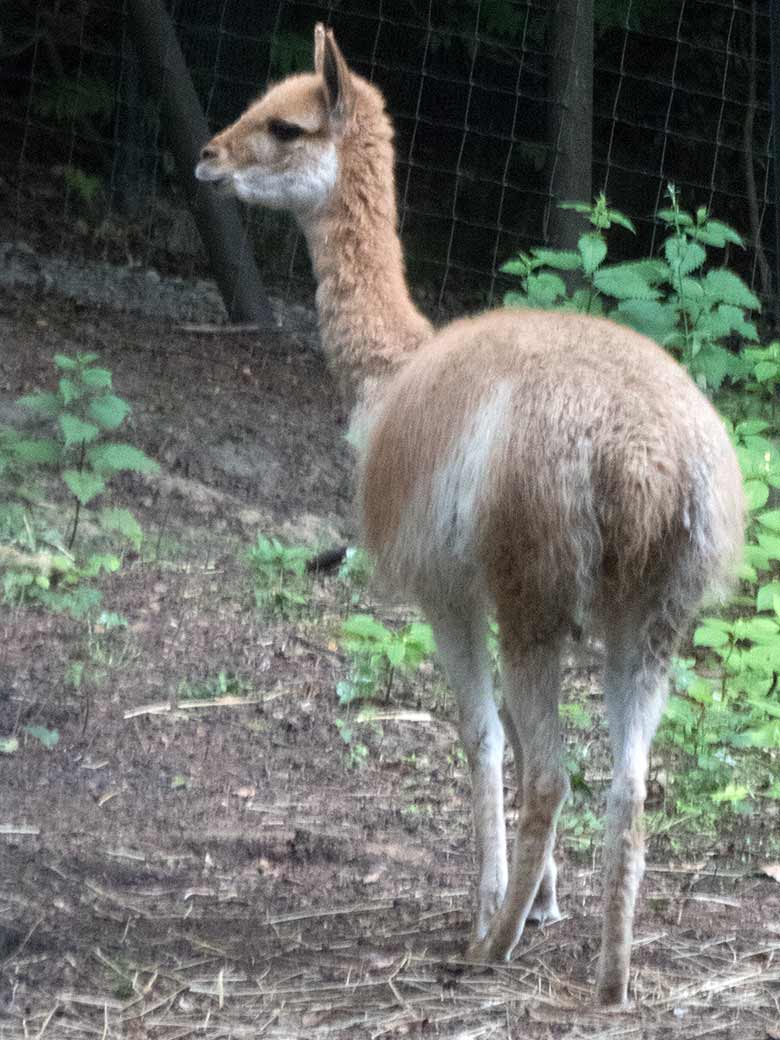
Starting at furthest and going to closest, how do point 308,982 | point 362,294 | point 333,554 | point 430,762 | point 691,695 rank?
point 333,554 < point 691,695 < point 430,762 < point 362,294 < point 308,982

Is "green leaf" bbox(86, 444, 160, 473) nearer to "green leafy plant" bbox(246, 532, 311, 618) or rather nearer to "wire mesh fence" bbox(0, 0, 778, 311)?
"green leafy plant" bbox(246, 532, 311, 618)

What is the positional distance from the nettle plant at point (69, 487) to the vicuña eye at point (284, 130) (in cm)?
122

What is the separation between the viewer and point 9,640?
505cm

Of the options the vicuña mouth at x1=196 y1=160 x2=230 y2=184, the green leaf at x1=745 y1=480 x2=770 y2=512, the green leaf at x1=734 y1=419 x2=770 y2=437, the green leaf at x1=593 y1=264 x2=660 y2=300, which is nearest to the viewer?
the vicuña mouth at x1=196 y1=160 x2=230 y2=184

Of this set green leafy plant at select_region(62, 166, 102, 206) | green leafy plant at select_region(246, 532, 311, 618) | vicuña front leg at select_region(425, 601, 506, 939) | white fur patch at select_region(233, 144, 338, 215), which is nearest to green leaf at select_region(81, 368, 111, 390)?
green leafy plant at select_region(246, 532, 311, 618)

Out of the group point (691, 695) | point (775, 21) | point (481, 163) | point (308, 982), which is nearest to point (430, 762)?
point (691, 695)

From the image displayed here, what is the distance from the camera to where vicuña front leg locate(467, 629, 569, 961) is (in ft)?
10.5

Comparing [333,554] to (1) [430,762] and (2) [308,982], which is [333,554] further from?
(2) [308,982]

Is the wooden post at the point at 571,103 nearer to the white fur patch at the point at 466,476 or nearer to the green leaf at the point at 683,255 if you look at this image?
the green leaf at the point at 683,255

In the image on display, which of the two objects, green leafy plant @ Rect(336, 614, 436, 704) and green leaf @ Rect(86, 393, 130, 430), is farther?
green leaf @ Rect(86, 393, 130, 430)

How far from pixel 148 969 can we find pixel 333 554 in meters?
2.68

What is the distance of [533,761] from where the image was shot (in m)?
3.27

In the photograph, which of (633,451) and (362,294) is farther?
(362,294)

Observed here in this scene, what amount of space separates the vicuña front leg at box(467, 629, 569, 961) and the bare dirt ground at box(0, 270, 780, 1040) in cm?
23
